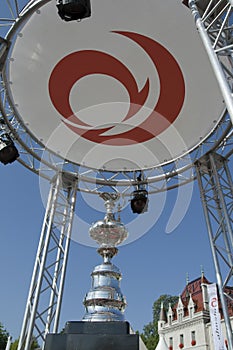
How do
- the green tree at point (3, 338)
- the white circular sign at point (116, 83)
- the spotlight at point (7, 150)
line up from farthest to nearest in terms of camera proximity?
the green tree at point (3, 338), the spotlight at point (7, 150), the white circular sign at point (116, 83)

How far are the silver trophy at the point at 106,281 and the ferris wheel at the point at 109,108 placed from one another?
3907mm

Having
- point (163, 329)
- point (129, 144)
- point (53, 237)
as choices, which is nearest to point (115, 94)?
point (129, 144)

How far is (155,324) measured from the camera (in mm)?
44156

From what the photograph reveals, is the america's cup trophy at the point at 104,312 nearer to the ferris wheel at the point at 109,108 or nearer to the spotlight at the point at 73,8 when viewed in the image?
the ferris wheel at the point at 109,108

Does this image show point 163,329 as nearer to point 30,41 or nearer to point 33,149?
point 33,149

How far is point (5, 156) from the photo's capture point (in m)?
10.5

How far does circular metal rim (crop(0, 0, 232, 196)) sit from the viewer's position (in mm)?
11188

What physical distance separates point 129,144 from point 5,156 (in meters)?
4.20

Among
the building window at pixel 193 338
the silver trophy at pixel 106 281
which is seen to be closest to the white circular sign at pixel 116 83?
the silver trophy at pixel 106 281

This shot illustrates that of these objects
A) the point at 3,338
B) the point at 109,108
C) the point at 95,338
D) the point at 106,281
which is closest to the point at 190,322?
the point at 3,338

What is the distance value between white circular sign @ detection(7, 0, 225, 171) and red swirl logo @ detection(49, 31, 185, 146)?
0.09 feet

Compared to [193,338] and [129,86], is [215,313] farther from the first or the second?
[193,338]

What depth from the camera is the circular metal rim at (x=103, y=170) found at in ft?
36.7

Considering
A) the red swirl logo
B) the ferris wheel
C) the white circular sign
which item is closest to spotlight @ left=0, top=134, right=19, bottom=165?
the ferris wheel
